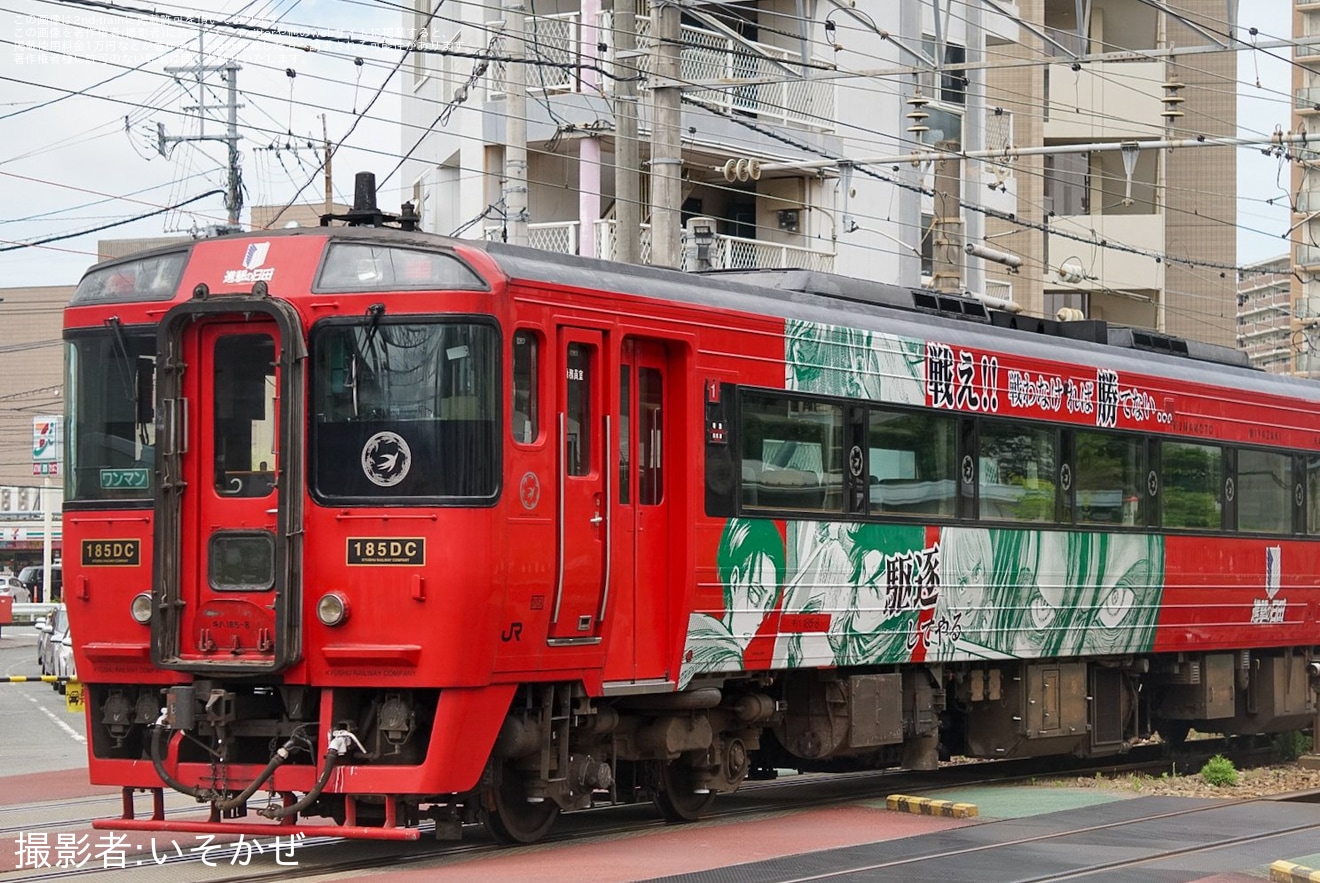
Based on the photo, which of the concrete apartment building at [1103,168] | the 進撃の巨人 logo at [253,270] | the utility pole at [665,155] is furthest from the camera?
the concrete apartment building at [1103,168]

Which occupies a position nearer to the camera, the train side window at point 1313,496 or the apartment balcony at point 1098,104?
the train side window at point 1313,496

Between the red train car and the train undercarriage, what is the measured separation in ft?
0.08

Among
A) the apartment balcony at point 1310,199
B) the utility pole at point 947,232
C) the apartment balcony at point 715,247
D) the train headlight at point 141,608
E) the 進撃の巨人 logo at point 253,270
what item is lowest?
the train headlight at point 141,608

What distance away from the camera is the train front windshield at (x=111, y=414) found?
37.1 feet

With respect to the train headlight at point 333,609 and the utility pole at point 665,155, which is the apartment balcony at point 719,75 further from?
the train headlight at point 333,609

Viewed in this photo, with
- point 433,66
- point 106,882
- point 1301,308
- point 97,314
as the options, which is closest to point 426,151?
point 433,66

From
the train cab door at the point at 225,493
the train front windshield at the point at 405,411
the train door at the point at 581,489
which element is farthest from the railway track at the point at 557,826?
the train front windshield at the point at 405,411

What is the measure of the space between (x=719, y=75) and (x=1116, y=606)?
54.1 ft

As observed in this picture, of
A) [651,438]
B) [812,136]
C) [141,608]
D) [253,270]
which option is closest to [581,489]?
[651,438]

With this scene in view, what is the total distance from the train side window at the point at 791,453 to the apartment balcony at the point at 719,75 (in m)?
13.3

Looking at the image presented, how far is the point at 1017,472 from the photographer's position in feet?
50.9

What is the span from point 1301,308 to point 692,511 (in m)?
26.9

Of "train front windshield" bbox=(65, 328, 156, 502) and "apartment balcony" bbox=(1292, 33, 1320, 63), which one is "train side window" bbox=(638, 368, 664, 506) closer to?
"train front windshield" bbox=(65, 328, 156, 502)

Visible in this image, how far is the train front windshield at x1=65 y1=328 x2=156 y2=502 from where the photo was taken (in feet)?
37.1
